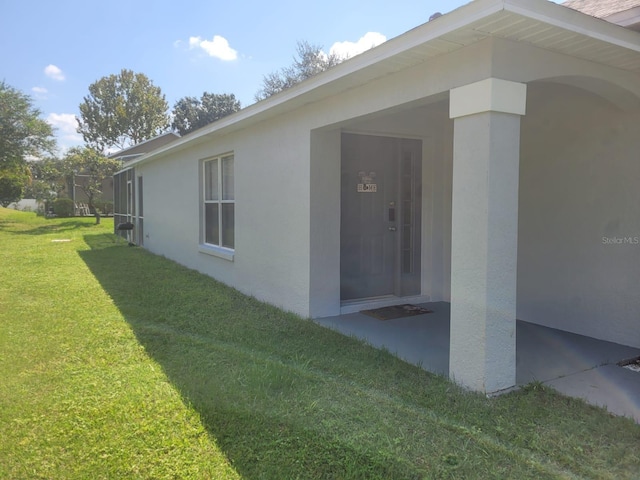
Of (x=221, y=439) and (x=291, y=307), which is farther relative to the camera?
(x=291, y=307)

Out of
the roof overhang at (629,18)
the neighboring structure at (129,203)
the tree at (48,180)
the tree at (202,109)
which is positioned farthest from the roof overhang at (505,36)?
the tree at (202,109)

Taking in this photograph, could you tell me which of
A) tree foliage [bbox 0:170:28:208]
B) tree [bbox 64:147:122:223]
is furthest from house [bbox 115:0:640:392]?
tree foliage [bbox 0:170:28:208]

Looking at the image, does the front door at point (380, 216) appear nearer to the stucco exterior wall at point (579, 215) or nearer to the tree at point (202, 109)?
the stucco exterior wall at point (579, 215)

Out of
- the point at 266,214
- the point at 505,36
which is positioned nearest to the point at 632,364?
the point at 505,36

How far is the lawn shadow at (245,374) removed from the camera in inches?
104

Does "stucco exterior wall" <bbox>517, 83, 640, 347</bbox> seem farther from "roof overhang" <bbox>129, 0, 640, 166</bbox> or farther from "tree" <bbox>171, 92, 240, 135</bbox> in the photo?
"tree" <bbox>171, 92, 240, 135</bbox>

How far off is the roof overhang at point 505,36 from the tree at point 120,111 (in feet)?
151

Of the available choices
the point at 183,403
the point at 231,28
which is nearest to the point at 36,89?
the point at 231,28

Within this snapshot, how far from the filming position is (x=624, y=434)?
2.84m

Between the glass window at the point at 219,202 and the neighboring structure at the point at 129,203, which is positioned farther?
the neighboring structure at the point at 129,203

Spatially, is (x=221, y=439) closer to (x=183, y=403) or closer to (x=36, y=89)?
(x=183, y=403)

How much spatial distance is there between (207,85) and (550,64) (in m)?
49.0

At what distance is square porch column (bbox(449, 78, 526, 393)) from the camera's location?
3.27 meters

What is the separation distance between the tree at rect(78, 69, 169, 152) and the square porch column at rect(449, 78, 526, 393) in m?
46.9
